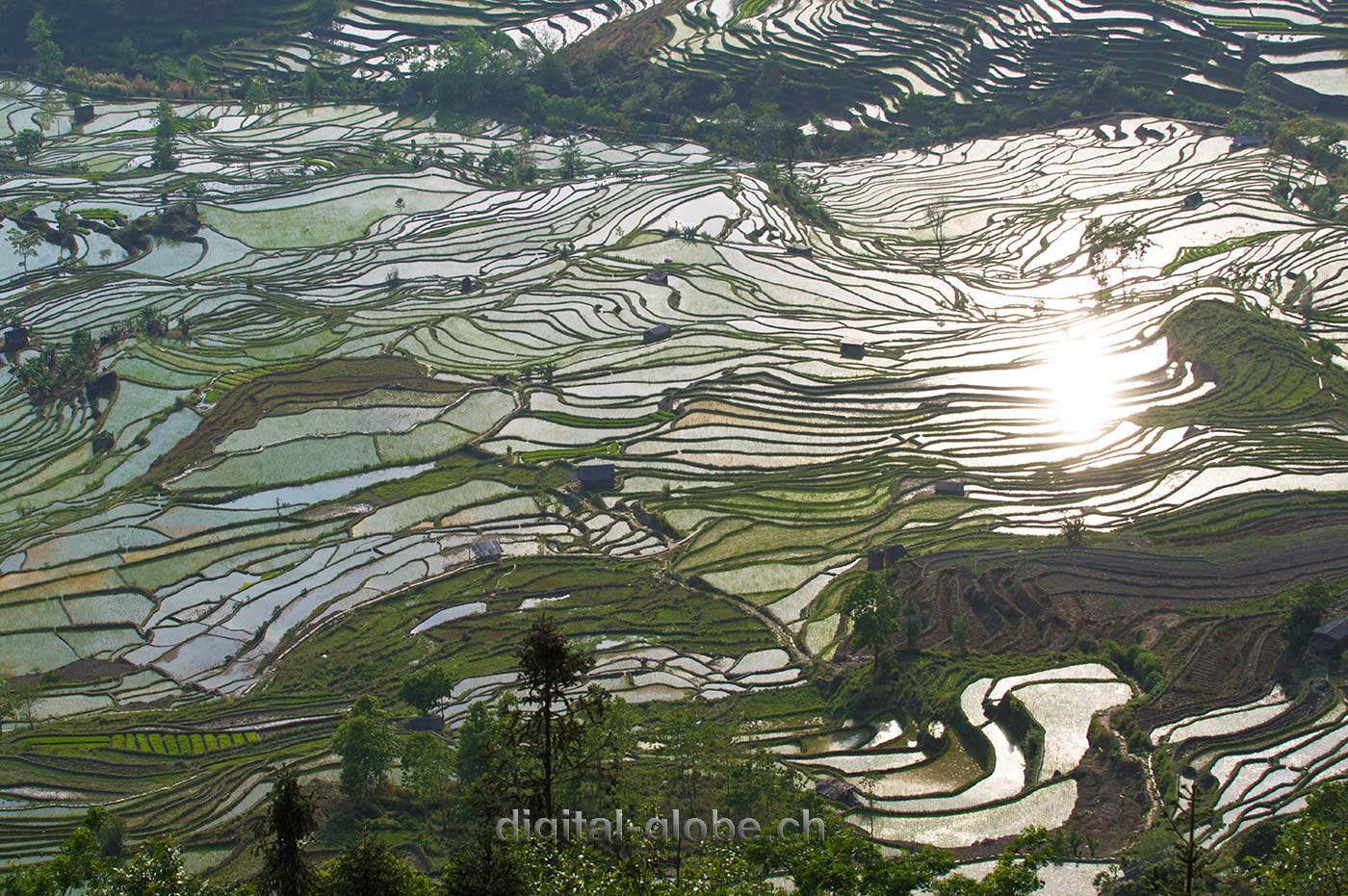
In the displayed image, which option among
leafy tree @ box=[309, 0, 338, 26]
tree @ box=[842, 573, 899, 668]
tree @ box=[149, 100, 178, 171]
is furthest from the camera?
leafy tree @ box=[309, 0, 338, 26]

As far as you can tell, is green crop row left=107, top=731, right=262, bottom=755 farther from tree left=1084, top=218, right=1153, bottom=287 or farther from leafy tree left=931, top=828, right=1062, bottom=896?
tree left=1084, top=218, right=1153, bottom=287

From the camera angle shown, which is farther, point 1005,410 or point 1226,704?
point 1005,410

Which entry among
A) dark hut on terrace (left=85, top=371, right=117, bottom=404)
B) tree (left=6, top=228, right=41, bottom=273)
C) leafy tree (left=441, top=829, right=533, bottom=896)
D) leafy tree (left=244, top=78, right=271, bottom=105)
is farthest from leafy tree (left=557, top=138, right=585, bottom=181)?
leafy tree (left=441, top=829, right=533, bottom=896)

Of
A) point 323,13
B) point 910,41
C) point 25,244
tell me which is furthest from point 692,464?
point 323,13

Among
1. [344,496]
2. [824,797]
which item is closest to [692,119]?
[344,496]

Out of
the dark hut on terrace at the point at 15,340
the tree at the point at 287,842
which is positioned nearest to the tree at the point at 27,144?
the dark hut on terrace at the point at 15,340

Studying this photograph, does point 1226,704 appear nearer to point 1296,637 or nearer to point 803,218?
point 1296,637
